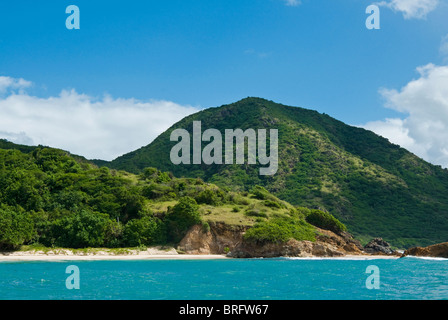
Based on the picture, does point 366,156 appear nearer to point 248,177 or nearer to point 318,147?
point 318,147

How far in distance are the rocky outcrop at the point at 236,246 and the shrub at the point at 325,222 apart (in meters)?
12.6

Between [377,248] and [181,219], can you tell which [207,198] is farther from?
[377,248]

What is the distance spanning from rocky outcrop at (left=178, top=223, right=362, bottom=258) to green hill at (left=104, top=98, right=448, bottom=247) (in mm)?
50730

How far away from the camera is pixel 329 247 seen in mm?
75688

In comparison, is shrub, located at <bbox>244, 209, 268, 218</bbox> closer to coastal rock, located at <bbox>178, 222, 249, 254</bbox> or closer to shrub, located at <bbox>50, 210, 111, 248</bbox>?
coastal rock, located at <bbox>178, 222, 249, 254</bbox>

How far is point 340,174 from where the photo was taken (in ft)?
494

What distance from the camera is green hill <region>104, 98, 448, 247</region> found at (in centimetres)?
12838

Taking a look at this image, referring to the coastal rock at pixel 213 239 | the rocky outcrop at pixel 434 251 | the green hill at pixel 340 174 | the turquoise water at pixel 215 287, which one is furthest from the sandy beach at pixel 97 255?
the green hill at pixel 340 174

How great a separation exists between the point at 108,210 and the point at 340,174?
99.5 m

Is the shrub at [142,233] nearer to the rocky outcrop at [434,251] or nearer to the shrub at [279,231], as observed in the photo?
the shrub at [279,231]

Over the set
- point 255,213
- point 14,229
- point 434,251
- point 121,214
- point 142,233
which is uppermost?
point 255,213

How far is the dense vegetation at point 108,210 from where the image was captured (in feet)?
211

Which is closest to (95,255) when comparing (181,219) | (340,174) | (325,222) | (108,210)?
(108,210)
